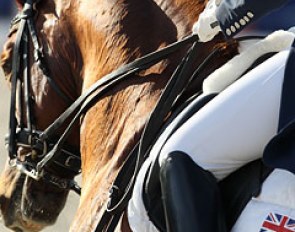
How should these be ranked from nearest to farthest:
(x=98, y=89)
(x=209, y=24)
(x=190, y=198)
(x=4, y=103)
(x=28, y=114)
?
(x=190, y=198) < (x=209, y=24) < (x=98, y=89) < (x=28, y=114) < (x=4, y=103)

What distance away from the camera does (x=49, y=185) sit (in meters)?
3.47

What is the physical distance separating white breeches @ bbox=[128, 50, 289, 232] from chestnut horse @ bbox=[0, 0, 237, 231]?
0.38 metres

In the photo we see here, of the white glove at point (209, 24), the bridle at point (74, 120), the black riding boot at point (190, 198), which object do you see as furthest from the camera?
the bridle at point (74, 120)

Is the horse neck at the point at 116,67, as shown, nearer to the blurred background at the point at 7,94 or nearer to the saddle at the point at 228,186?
the saddle at the point at 228,186

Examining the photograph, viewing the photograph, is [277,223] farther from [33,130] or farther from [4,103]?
[4,103]

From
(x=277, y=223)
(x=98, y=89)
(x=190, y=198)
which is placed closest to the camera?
(x=277, y=223)

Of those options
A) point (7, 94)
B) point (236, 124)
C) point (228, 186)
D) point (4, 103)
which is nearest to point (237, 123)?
point (236, 124)

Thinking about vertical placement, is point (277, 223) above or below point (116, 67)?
below

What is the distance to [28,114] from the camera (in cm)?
329

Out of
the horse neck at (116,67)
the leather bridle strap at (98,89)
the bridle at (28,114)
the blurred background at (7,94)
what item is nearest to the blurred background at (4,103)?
the blurred background at (7,94)

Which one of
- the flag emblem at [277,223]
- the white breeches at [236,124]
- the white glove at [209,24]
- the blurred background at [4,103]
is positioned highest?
the white glove at [209,24]

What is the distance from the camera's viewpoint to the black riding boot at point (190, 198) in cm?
235

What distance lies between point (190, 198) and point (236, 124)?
9.7 inches

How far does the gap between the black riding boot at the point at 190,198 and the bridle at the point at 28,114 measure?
0.99 m
